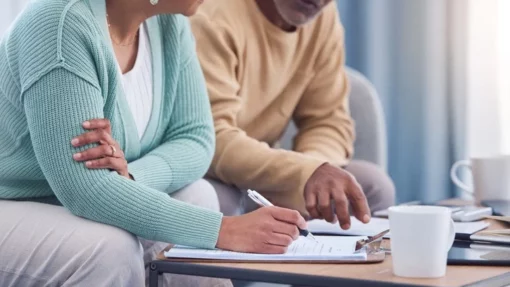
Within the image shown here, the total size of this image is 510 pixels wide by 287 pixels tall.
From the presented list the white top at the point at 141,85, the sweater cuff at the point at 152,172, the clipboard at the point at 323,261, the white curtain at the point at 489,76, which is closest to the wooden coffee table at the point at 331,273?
the clipboard at the point at 323,261

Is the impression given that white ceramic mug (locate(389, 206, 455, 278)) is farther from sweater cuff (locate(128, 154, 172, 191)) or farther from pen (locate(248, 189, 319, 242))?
sweater cuff (locate(128, 154, 172, 191))

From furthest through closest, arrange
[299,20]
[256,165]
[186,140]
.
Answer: [299,20], [256,165], [186,140]

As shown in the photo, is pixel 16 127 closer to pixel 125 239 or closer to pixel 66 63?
pixel 66 63

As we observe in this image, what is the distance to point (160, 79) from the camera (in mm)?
1597

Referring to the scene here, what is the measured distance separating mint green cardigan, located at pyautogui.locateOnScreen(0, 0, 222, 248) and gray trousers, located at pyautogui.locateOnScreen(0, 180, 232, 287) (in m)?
0.03

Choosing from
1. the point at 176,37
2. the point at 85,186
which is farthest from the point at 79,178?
the point at 176,37

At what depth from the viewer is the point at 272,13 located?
207 centimetres

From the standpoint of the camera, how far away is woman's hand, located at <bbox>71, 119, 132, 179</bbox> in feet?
4.17

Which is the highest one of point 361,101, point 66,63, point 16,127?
point 66,63

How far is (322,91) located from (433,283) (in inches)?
47.6

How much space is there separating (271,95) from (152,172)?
Result: 2.22ft

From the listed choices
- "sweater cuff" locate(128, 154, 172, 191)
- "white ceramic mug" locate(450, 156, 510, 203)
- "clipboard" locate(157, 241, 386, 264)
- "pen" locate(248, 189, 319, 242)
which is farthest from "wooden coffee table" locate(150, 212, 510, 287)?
"white ceramic mug" locate(450, 156, 510, 203)

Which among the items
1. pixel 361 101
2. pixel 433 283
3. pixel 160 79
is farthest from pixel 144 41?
pixel 361 101

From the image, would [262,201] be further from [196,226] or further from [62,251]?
[62,251]
